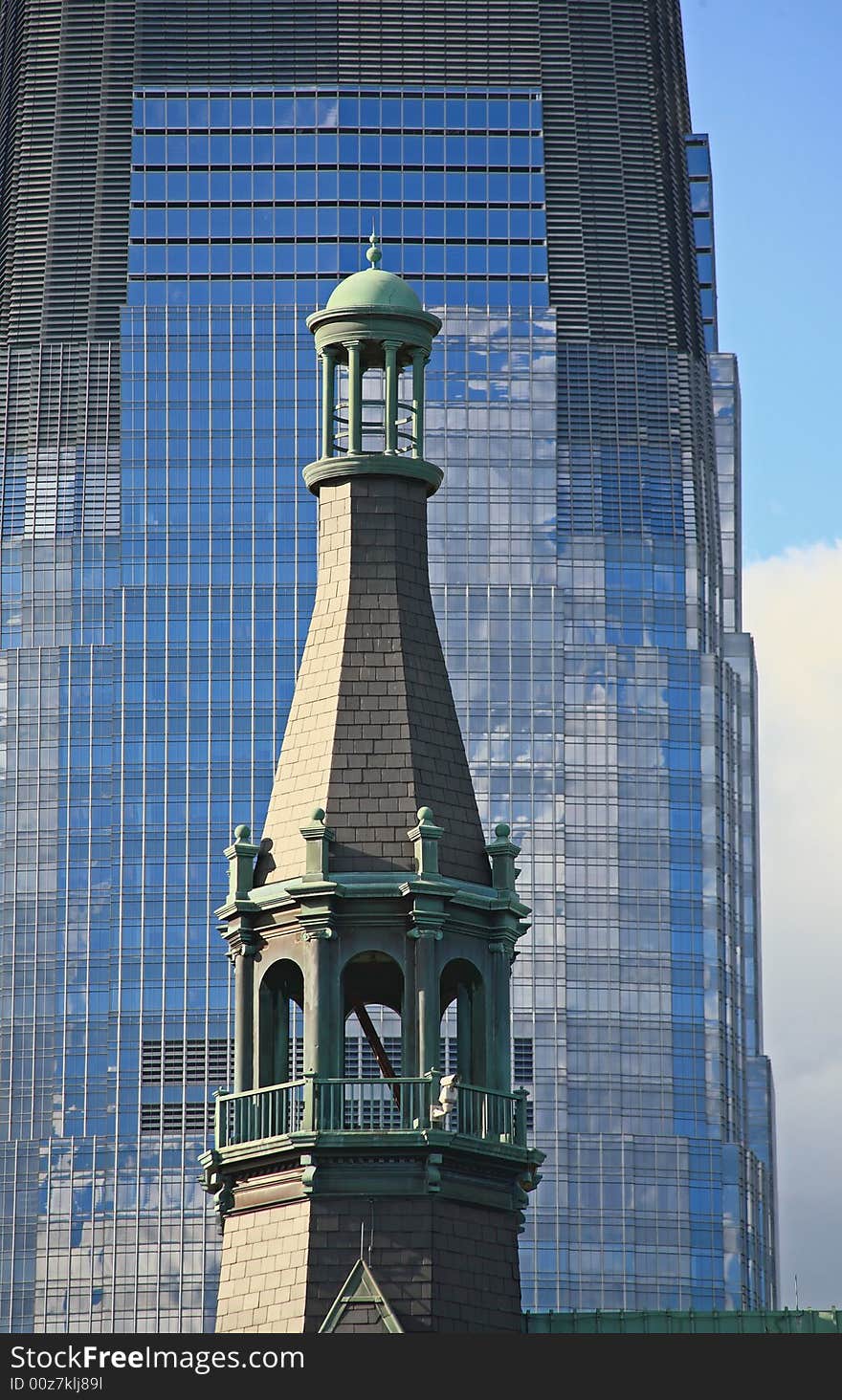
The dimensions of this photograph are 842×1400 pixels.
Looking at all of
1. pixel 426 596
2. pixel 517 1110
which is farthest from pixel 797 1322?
pixel 426 596

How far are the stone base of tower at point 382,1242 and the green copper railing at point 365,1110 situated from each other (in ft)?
2.09

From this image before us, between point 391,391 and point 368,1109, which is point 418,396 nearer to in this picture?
point 391,391

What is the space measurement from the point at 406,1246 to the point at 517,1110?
5262 millimetres

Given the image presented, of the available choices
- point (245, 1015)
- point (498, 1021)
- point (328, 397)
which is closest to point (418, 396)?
point (328, 397)

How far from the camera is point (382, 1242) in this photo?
69000 mm

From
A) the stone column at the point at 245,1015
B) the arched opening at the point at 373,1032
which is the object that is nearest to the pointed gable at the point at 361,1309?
the arched opening at the point at 373,1032

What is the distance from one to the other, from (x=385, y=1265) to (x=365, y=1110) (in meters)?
5.83

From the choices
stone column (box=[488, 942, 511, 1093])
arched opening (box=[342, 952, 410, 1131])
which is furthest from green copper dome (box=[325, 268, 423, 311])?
stone column (box=[488, 942, 511, 1093])

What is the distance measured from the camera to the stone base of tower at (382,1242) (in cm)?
6844

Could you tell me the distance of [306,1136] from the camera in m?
69.1

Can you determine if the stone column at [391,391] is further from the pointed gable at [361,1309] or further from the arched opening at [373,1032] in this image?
the pointed gable at [361,1309]

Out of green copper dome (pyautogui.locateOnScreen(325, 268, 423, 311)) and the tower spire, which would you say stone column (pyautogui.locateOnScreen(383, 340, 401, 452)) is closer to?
the tower spire

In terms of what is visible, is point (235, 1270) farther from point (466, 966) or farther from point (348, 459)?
point (348, 459)

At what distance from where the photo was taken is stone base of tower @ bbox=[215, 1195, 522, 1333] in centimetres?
6831
